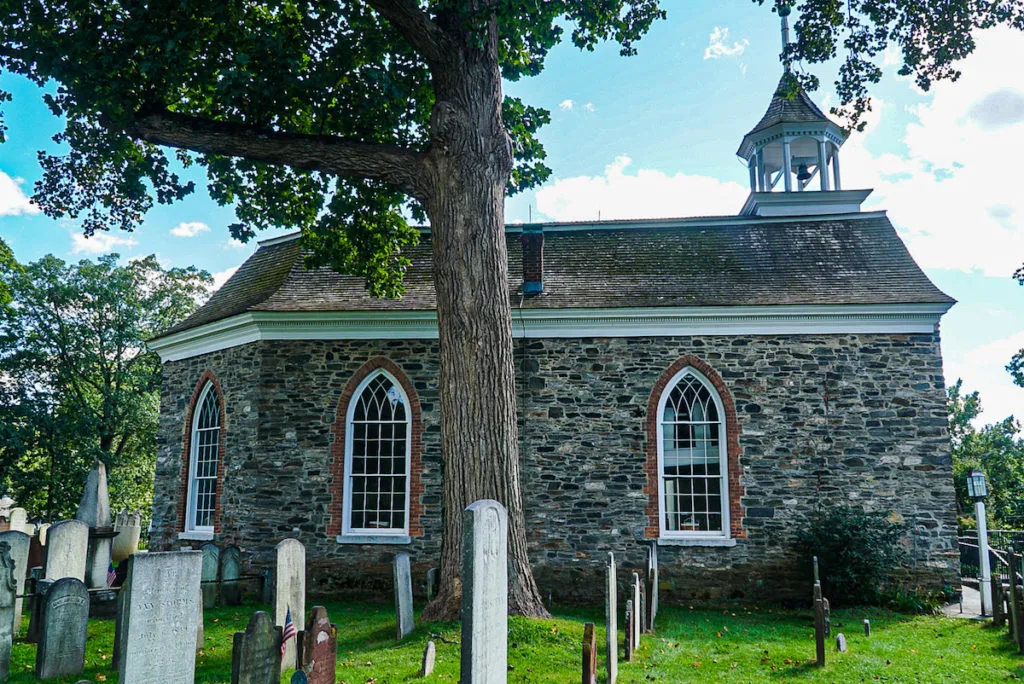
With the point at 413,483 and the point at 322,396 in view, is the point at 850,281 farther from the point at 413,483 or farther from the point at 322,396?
the point at 322,396

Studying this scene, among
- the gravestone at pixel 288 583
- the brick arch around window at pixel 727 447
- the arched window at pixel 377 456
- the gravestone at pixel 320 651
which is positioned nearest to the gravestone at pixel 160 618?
the gravestone at pixel 320 651

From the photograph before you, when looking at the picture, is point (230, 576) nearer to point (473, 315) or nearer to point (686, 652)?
point (473, 315)

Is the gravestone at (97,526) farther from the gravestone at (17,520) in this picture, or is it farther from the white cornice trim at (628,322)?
the white cornice trim at (628,322)

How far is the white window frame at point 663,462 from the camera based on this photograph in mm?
14617

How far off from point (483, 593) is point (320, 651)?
192 centimetres

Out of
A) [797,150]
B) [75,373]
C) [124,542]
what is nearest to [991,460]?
[797,150]

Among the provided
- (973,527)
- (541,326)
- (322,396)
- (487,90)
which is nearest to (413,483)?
(322,396)

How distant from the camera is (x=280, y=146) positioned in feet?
37.9

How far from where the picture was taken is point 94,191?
13477 mm

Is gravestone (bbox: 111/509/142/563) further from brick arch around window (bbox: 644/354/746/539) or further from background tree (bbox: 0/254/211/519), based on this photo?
brick arch around window (bbox: 644/354/746/539)

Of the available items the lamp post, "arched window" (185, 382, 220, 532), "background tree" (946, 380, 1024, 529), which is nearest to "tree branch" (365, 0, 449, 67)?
"arched window" (185, 382, 220, 532)

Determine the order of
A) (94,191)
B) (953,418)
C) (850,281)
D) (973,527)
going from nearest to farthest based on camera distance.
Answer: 1. (94,191)
2. (850,281)
3. (973,527)
4. (953,418)

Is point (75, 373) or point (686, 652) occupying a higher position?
point (75, 373)

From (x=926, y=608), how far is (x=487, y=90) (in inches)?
464
